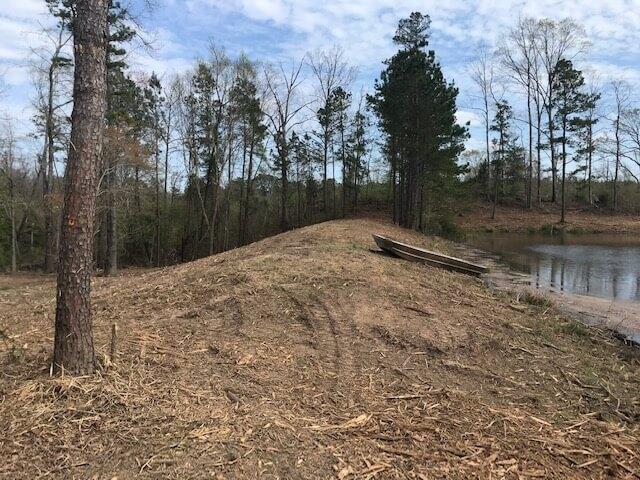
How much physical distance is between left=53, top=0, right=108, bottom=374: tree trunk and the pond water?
37.5ft

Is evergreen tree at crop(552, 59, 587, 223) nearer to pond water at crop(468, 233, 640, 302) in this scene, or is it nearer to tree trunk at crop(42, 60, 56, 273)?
pond water at crop(468, 233, 640, 302)

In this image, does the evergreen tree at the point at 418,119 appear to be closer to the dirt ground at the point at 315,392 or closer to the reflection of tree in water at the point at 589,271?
the reflection of tree in water at the point at 589,271

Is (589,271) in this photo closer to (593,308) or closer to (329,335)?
(593,308)

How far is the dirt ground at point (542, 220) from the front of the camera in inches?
1449

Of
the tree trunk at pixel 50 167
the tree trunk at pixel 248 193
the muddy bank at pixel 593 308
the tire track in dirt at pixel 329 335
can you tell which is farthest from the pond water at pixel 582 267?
the tree trunk at pixel 50 167

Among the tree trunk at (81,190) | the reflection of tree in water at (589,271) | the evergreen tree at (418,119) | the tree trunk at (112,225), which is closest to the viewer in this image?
the tree trunk at (81,190)

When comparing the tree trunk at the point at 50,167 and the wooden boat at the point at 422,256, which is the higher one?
the tree trunk at the point at 50,167

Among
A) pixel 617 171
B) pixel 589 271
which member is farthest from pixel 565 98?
pixel 589 271

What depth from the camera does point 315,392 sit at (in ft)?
13.5

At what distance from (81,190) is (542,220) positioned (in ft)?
135

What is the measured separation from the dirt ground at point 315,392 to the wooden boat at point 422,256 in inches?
149

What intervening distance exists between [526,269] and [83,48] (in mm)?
15592

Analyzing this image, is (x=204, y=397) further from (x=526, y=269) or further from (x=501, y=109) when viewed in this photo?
(x=501, y=109)

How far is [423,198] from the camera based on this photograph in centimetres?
2820
